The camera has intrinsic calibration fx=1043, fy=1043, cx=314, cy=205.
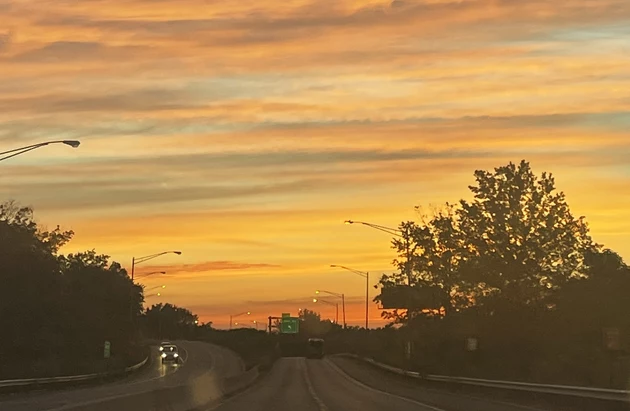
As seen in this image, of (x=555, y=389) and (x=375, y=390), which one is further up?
(x=375, y=390)

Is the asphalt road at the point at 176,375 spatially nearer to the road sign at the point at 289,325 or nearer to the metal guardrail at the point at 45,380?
the metal guardrail at the point at 45,380

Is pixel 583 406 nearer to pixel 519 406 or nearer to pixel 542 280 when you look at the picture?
pixel 519 406

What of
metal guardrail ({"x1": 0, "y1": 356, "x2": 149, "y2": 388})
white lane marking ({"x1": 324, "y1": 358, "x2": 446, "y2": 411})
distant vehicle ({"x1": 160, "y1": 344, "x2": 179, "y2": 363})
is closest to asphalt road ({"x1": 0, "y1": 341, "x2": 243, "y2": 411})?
metal guardrail ({"x1": 0, "y1": 356, "x2": 149, "y2": 388})

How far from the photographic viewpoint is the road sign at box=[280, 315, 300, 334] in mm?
150750

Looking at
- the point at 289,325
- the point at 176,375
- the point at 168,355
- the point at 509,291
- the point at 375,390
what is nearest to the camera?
the point at 375,390

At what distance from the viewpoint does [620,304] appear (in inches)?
2557

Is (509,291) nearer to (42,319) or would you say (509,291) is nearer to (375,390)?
(375,390)

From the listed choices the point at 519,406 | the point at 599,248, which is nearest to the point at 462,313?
the point at 599,248

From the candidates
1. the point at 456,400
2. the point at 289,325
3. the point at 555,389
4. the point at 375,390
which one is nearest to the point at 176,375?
the point at 375,390

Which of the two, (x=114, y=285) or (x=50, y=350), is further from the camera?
(x=114, y=285)

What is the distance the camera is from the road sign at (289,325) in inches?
5935

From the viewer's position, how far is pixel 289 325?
15100 centimetres

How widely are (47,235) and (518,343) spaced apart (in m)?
57.9

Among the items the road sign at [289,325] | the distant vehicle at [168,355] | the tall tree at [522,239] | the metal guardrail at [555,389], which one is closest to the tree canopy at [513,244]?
the tall tree at [522,239]
